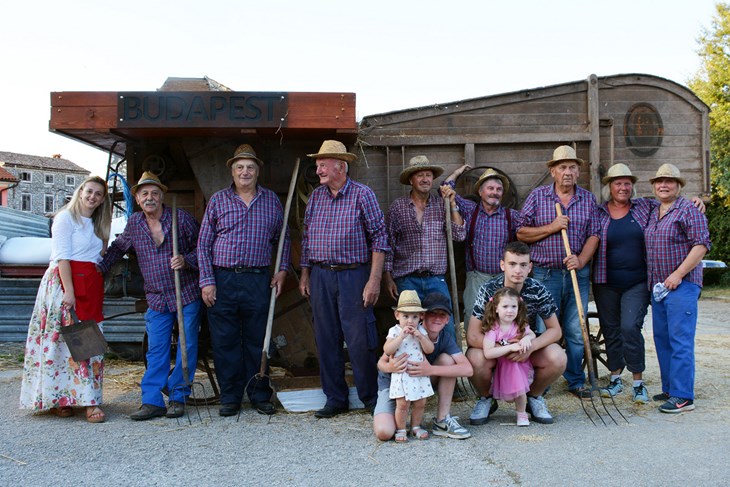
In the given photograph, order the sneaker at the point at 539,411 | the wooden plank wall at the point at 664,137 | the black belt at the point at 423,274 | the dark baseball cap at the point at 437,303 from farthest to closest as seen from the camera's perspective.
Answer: the wooden plank wall at the point at 664,137 → the black belt at the point at 423,274 → the sneaker at the point at 539,411 → the dark baseball cap at the point at 437,303

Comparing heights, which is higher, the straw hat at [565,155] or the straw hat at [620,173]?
the straw hat at [565,155]

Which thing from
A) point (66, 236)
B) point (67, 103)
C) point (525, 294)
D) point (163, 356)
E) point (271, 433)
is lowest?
point (271, 433)

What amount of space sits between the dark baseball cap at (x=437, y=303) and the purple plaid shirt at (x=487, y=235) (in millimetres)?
1118

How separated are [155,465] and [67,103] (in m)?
3.14

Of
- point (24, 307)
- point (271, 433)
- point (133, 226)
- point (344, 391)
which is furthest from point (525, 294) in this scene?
point (24, 307)

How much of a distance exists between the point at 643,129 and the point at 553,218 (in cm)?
182

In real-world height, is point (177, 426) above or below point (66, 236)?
below

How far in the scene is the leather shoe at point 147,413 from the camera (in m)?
5.05

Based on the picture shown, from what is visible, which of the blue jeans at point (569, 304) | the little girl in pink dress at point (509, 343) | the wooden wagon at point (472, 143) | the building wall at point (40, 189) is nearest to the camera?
the little girl in pink dress at point (509, 343)

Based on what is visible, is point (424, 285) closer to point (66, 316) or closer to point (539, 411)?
point (539, 411)

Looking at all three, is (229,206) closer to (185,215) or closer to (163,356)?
(185,215)

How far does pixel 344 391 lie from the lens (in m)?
5.21

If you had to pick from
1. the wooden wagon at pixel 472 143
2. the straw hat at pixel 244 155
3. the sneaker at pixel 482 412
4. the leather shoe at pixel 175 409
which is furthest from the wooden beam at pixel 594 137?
the leather shoe at pixel 175 409

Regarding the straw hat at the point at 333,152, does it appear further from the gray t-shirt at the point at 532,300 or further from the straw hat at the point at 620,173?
A: the straw hat at the point at 620,173
